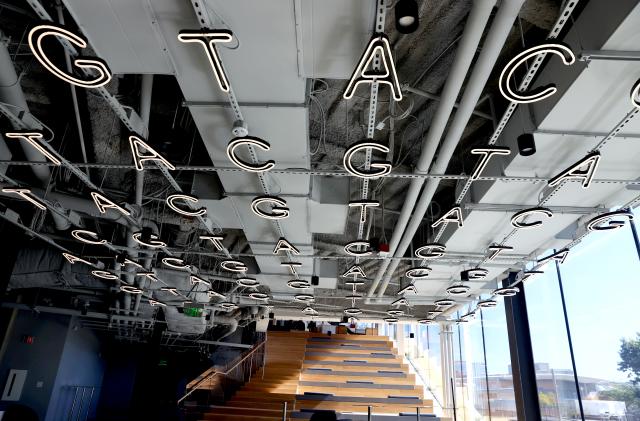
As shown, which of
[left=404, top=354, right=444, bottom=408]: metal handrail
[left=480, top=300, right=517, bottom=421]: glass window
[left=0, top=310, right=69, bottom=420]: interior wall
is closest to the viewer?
[left=480, top=300, right=517, bottom=421]: glass window

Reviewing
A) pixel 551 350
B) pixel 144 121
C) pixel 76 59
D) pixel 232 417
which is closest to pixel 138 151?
pixel 144 121

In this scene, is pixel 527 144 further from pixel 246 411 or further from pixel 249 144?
pixel 246 411

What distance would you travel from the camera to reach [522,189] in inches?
207

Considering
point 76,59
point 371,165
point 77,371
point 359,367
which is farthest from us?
point 359,367

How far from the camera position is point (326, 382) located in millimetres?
15555

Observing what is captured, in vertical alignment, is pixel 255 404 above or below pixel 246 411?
above

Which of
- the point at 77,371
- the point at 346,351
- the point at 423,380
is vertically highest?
the point at 346,351

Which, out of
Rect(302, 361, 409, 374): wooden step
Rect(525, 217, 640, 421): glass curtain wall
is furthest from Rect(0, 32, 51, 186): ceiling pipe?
Rect(302, 361, 409, 374): wooden step

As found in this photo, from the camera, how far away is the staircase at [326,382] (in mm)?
12609

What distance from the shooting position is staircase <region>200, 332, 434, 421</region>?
12.6 m

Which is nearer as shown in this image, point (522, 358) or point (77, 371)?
point (522, 358)

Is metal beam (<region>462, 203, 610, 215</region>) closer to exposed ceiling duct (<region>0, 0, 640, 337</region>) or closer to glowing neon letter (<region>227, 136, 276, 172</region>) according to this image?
exposed ceiling duct (<region>0, 0, 640, 337</region>)

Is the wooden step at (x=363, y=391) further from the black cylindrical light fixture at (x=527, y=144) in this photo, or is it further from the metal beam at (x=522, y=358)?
the black cylindrical light fixture at (x=527, y=144)

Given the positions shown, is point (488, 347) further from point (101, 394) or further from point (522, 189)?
point (101, 394)
